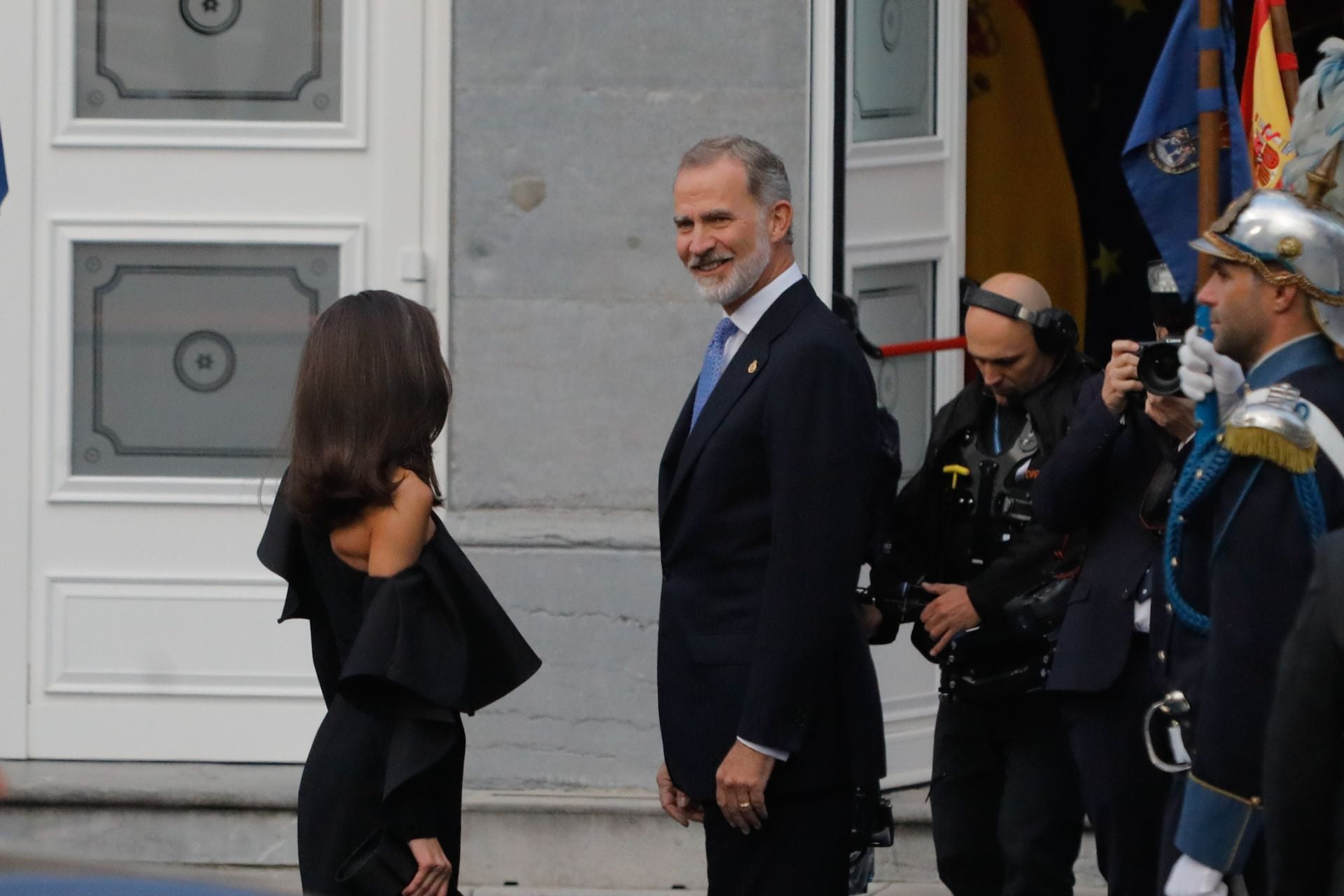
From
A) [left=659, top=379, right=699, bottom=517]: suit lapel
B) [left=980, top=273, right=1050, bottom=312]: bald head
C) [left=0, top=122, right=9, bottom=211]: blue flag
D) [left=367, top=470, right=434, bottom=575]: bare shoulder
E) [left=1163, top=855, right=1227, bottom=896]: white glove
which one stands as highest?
[left=0, top=122, right=9, bottom=211]: blue flag

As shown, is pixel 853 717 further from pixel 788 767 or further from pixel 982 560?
pixel 982 560

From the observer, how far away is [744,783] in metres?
4.01

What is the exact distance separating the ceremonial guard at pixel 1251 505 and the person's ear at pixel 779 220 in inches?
→ 32.8

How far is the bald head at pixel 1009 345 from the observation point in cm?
539

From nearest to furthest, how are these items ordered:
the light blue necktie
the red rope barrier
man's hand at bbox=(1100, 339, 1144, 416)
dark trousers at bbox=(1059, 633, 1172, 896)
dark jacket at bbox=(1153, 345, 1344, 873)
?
dark jacket at bbox=(1153, 345, 1344, 873) → the light blue necktie → man's hand at bbox=(1100, 339, 1144, 416) → dark trousers at bbox=(1059, 633, 1172, 896) → the red rope barrier

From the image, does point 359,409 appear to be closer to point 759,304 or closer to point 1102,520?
point 759,304

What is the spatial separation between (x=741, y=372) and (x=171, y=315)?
10.7ft

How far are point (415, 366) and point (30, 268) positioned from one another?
11.0ft

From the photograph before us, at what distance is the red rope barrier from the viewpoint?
6742 millimetres

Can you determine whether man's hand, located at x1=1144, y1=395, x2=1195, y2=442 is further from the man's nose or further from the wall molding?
the wall molding

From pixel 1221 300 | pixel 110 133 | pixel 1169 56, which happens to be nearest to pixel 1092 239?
pixel 1169 56

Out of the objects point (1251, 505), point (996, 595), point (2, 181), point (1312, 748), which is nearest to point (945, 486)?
point (996, 595)

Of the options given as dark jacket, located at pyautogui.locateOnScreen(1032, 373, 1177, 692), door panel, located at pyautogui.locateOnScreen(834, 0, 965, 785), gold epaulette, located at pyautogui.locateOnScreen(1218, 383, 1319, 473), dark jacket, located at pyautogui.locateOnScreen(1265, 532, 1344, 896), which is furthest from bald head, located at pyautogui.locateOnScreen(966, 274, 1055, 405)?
dark jacket, located at pyautogui.locateOnScreen(1265, 532, 1344, 896)

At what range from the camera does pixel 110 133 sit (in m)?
6.89
